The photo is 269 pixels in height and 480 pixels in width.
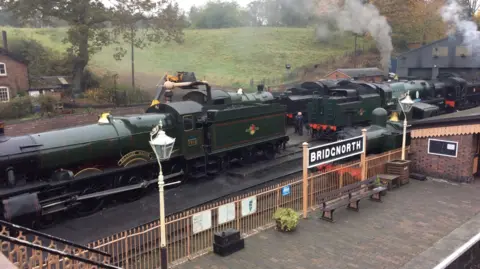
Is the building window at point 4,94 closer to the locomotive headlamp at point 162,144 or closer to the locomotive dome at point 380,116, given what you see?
the locomotive dome at point 380,116

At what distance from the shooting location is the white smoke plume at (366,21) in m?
42.5

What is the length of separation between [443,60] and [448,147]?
25.2 m

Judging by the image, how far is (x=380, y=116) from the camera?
17328 mm

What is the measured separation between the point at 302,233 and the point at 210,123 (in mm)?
6280

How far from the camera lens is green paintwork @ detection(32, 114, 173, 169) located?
37.7 ft

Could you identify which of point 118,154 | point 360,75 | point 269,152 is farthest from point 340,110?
point 360,75

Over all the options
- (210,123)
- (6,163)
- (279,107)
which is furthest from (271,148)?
(6,163)

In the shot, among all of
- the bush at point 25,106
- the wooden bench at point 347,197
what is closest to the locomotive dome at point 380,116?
the wooden bench at point 347,197

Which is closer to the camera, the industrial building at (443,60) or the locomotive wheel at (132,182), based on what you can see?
the locomotive wheel at (132,182)

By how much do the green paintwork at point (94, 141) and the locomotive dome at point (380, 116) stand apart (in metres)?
8.59

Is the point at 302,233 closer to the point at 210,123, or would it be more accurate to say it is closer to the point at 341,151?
the point at 341,151

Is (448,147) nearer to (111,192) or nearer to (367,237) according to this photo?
(367,237)

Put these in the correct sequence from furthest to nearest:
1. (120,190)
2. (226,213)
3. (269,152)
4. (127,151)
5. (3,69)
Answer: (3,69) → (269,152) → (127,151) → (120,190) → (226,213)

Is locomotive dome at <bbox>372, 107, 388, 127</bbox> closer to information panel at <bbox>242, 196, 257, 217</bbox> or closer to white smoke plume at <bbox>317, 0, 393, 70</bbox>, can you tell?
information panel at <bbox>242, 196, 257, 217</bbox>
